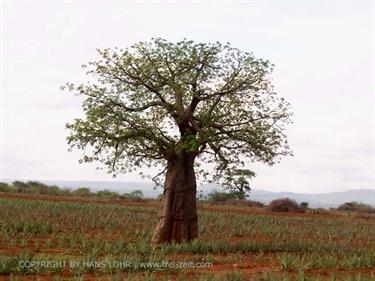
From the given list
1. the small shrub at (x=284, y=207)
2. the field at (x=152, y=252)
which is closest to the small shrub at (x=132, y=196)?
the small shrub at (x=284, y=207)

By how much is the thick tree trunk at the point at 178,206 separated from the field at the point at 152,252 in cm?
67

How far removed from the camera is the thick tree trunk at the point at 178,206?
16.8 m

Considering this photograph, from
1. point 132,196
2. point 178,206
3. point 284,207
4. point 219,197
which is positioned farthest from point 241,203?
point 178,206

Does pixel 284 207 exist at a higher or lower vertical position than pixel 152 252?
higher

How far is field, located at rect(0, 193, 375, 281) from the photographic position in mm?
11820

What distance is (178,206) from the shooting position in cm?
1684

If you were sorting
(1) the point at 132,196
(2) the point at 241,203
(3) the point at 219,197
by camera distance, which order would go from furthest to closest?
1. (3) the point at 219,197
2. (1) the point at 132,196
3. (2) the point at 241,203

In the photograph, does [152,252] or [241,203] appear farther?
[241,203]

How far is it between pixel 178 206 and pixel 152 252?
7.98 ft

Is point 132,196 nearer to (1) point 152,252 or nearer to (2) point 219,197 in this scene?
(2) point 219,197

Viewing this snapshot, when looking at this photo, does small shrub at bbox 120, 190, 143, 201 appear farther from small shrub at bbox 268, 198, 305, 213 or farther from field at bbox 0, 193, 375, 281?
field at bbox 0, 193, 375, 281

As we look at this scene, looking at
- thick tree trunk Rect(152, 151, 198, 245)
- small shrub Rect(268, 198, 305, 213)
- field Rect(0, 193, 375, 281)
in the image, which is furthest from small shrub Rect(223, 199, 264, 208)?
thick tree trunk Rect(152, 151, 198, 245)

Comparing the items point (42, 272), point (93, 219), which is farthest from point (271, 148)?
point (93, 219)

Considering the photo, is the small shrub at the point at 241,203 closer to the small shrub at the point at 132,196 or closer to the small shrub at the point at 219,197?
the small shrub at the point at 219,197
